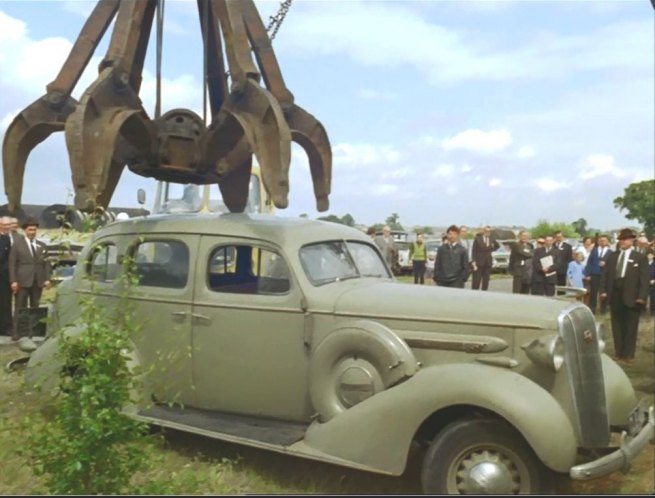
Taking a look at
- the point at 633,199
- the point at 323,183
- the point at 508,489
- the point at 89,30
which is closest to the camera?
the point at 508,489

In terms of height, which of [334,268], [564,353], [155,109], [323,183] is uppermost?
[155,109]

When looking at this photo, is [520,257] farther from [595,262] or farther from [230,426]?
[230,426]

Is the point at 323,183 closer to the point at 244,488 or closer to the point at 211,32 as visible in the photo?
the point at 211,32

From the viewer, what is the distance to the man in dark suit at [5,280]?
1016 cm

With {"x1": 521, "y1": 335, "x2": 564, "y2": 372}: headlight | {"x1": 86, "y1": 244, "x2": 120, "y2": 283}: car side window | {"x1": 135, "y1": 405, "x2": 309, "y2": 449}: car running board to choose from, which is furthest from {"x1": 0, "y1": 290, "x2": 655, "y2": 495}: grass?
{"x1": 86, "y1": 244, "x2": 120, "y2": 283}: car side window

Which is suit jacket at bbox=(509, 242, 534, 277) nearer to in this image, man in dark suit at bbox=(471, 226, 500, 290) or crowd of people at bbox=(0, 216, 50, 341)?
man in dark suit at bbox=(471, 226, 500, 290)

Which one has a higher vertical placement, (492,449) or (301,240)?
(301,240)

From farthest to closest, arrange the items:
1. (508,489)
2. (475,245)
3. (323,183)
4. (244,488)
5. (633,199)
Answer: (633,199) → (475,245) → (323,183) → (244,488) → (508,489)

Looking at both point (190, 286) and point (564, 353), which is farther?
point (190, 286)

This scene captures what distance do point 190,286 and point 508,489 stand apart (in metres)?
2.53

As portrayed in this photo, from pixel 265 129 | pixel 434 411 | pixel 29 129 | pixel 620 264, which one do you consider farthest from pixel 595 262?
pixel 29 129

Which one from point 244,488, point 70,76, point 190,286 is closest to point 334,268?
point 190,286

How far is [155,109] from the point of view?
6.24 meters

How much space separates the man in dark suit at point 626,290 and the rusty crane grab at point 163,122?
476 cm
